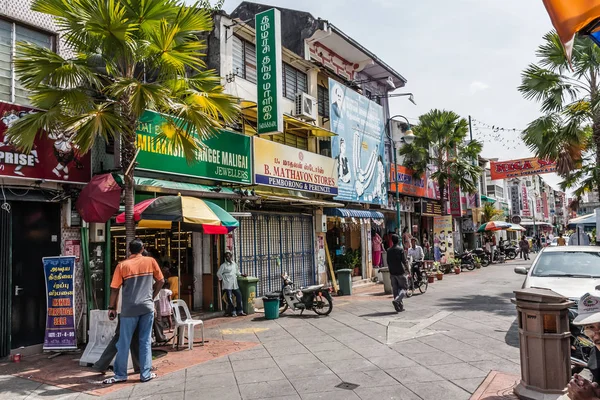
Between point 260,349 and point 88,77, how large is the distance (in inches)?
230

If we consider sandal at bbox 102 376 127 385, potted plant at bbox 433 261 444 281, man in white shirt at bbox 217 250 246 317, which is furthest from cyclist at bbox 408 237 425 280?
sandal at bbox 102 376 127 385

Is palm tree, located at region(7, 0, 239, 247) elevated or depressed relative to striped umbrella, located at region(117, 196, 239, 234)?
elevated

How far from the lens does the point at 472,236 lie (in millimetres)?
37344

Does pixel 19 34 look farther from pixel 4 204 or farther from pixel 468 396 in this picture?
pixel 468 396

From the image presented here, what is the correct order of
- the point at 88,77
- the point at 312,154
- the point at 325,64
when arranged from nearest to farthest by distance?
the point at 88,77
the point at 312,154
the point at 325,64

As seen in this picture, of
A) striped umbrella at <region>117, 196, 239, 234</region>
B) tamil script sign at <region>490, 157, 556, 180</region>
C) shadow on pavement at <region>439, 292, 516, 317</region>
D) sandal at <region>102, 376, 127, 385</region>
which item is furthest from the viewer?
tamil script sign at <region>490, 157, 556, 180</region>

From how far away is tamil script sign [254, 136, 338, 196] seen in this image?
14.0 meters

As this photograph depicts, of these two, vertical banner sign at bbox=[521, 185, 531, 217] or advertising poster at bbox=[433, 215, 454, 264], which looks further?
vertical banner sign at bbox=[521, 185, 531, 217]

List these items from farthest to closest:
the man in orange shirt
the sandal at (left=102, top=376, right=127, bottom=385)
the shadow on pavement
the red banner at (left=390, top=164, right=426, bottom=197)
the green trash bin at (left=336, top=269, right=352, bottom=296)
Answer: the red banner at (left=390, top=164, right=426, bottom=197) < the green trash bin at (left=336, top=269, right=352, bottom=296) < the shadow on pavement < the man in orange shirt < the sandal at (left=102, top=376, right=127, bottom=385)

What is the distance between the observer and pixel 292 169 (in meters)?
15.3

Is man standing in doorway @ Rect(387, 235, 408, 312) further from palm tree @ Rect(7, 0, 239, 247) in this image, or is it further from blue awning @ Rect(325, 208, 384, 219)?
palm tree @ Rect(7, 0, 239, 247)

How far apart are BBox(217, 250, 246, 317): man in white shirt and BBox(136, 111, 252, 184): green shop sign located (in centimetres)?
232

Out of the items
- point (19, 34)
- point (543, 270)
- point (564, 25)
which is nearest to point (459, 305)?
point (543, 270)

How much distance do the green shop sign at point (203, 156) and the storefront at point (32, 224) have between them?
1.46 meters
